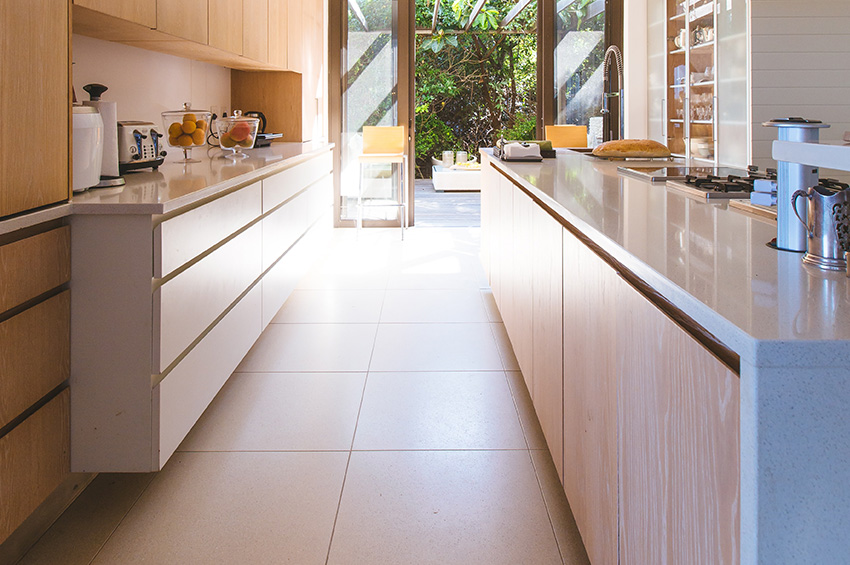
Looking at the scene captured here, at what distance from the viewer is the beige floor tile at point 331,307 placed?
445 centimetres

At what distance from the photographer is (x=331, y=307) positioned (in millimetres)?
4766

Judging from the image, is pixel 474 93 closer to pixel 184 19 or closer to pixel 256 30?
pixel 256 30

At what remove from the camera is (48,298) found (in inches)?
76.4

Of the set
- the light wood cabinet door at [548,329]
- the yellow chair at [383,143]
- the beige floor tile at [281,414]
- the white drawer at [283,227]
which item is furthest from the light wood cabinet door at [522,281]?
the yellow chair at [383,143]

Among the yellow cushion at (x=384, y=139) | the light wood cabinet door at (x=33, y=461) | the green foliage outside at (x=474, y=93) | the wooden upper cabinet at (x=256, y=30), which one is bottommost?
the light wood cabinet door at (x=33, y=461)

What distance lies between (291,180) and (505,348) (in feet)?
5.53

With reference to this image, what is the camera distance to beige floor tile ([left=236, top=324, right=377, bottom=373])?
3.56 meters

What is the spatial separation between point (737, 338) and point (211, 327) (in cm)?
220

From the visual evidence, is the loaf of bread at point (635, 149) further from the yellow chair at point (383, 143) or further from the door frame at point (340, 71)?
the door frame at point (340, 71)

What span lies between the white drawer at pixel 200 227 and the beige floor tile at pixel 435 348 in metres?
0.91

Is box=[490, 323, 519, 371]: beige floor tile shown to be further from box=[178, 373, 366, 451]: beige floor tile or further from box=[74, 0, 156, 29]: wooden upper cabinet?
box=[74, 0, 156, 29]: wooden upper cabinet

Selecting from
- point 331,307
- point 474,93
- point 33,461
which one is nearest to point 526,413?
point 33,461

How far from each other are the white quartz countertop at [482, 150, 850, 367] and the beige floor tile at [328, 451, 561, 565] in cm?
85

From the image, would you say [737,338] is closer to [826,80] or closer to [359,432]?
[359,432]
